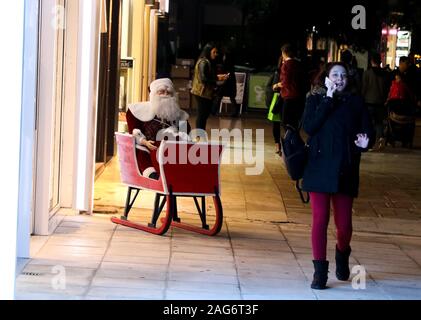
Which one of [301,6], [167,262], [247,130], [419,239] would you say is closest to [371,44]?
[301,6]

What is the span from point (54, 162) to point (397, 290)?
12.1 ft

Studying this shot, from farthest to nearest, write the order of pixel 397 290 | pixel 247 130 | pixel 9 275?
pixel 247 130 < pixel 397 290 < pixel 9 275

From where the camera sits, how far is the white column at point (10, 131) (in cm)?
526

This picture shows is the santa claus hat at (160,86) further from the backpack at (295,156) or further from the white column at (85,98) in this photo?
the backpack at (295,156)

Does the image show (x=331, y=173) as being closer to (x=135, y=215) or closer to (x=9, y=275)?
(x=9, y=275)

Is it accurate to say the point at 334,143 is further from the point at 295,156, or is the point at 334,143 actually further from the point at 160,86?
the point at 160,86

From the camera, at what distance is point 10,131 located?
536 centimetres

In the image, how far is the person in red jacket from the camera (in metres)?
14.8

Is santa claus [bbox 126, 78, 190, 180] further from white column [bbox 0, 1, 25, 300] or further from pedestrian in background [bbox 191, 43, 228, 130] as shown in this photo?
pedestrian in background [bbox 191, 43, 228, 130]

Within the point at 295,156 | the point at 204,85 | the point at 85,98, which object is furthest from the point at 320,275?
the point at 204,85

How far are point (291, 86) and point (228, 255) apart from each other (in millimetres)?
7196

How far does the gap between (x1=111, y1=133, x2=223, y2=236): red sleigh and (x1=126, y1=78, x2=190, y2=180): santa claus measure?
13 centimetres

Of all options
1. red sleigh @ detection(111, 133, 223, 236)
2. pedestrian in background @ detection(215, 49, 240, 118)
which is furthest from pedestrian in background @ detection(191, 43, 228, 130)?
red sleigh @ detection(111, 133, 223, 236)
